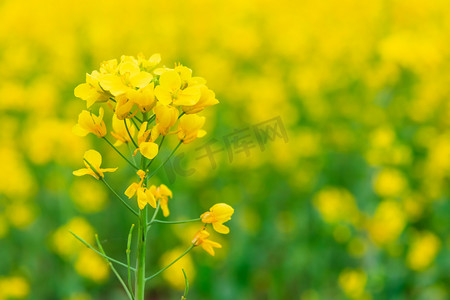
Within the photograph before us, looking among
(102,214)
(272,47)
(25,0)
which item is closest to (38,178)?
(102,214)

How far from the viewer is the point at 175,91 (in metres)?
1.09

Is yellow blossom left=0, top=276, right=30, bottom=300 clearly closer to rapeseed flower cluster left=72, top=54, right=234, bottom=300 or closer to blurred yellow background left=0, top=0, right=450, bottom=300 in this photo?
blurred yellow background left=0, top=0, right=450, bottom=300

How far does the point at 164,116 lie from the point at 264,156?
2972 mm

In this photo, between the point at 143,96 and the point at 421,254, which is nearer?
the point at 143,96

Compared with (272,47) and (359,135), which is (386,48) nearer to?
(359,135)

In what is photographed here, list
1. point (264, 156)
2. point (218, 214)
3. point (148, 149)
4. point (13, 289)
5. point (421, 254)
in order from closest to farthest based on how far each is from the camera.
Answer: point (148, 149) → point (218, 214) → point (13, 289) → point (421, 254) → point (264, 156)

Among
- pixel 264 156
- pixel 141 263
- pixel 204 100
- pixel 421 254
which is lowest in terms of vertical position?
pixel 421 254

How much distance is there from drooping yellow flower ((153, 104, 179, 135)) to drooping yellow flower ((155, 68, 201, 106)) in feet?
0.05

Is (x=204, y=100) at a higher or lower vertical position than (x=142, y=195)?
higher

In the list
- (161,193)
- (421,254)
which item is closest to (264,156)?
(421,254)

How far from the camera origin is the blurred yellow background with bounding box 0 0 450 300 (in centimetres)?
323

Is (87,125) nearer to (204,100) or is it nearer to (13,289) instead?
(204,100)

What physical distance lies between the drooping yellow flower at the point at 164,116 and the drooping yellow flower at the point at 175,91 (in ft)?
0.05

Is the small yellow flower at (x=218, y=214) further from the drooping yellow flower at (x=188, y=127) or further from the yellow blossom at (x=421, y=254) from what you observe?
the yellow blossom at (x=421, y=254)
